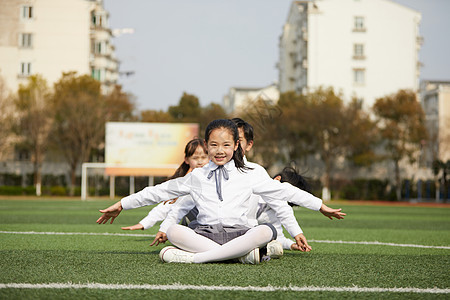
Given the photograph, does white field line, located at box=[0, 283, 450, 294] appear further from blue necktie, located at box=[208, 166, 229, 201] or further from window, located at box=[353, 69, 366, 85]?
window, located at box=[353, 69, 366, 85]

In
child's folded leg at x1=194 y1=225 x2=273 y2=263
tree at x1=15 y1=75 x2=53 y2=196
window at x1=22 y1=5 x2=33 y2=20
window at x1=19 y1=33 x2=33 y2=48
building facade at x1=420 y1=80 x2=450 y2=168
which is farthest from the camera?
window at x1=22 y1=5 x2=33 y2=20

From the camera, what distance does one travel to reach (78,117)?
1426 inches

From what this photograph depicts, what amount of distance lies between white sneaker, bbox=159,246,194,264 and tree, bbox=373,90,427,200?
3449cm

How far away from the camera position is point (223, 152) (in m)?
4.84

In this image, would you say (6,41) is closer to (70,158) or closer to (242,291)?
(70,158)

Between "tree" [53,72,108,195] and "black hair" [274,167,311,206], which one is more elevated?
"tree" [53,72,108,195]

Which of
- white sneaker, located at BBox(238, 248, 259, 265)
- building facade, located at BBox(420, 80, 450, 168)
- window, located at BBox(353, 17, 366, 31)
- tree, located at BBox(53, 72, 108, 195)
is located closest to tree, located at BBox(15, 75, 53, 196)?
tree, located at BBox(53, 72, 108, 195)

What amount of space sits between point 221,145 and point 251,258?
2.99 feet

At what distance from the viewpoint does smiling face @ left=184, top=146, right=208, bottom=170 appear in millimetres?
7152

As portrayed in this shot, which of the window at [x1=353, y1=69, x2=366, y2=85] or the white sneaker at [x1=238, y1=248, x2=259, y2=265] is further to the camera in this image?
the window at [x1=353, y1=69, x2=366, y2=85]

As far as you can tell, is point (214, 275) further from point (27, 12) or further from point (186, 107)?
point (186, 107)

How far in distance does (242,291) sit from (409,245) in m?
4.35

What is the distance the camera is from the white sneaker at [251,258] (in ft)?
15.6

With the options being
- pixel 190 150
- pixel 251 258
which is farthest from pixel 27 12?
pixel 251 258
